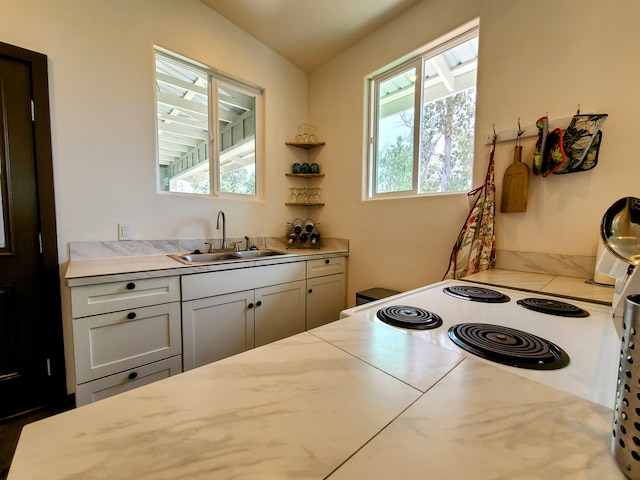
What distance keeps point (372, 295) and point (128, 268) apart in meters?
1.71

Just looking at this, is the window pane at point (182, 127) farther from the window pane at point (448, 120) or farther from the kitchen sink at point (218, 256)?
the window pane at point (448, 120)

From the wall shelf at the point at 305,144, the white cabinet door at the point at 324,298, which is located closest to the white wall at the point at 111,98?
the wall shelf at the point at 305,144

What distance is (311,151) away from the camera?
308 centimetres

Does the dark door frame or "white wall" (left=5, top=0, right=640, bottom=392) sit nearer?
"white wall" (left=5, top=0, right=640, bottom=392)

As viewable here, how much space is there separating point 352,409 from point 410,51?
257 cm

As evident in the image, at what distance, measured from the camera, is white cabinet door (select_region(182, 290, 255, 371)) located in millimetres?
1638

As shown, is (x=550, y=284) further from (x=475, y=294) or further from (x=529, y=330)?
(x=529, y=330)

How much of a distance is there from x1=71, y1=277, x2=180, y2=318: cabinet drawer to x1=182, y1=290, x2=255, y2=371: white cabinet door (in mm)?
137

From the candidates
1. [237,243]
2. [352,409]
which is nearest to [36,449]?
[352,409]

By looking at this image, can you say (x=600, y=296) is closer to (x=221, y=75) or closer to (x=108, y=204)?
(x=108, y=204)

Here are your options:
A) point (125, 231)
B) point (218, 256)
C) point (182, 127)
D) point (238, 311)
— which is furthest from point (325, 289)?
point (182, 127)

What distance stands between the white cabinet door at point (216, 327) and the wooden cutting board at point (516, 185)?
5.91 ft

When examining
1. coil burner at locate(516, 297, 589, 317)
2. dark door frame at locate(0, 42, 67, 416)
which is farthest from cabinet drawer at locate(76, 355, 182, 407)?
coil burner at locate(516, 297, 589, 317)

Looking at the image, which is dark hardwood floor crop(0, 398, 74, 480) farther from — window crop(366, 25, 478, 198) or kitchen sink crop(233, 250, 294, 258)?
window crop(366, 25, 478, 198)
